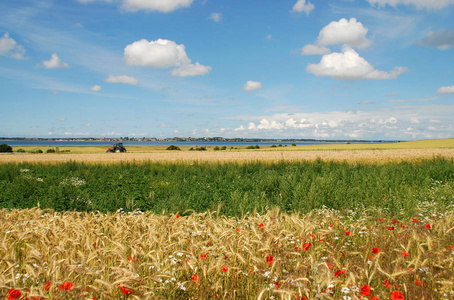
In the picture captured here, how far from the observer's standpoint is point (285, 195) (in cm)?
995

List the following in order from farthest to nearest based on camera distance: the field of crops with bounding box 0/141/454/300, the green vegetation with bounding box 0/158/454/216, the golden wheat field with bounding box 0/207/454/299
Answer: the green vegetation with bounding box 0/158/454/216 < the field of crops with bounding box 0/141/454/300 < the golden wheat field with bounding box 0/207/454/299

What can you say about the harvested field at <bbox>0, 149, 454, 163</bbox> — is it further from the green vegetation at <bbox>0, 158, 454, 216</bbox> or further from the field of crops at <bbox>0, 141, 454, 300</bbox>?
the green vegetation at <bbox>0, 158, 454, 216</bbox>

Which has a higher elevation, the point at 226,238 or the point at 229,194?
the point at 226,238

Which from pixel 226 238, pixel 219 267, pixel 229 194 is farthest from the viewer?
pixel 229 194

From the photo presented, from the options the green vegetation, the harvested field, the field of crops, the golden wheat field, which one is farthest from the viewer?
the harvested field

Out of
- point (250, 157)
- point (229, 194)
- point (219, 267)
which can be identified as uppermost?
Result: point (219, 267)

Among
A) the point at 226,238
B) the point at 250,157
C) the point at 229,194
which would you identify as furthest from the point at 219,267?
the point at 250,157

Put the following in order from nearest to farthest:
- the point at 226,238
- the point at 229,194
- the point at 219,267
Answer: the point at 219,267 < the point at 226,238 < the point at 229,194

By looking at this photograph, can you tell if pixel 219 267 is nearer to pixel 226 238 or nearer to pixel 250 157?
pixel 226 238

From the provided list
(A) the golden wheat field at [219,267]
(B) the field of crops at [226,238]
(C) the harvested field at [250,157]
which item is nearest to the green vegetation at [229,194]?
(B) the field of crops at [226,238]

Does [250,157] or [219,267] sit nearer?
[219,267]

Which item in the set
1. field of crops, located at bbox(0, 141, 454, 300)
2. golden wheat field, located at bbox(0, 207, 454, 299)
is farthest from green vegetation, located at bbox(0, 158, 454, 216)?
golden wheat field, located at bbox(0, 207, 454, 299)

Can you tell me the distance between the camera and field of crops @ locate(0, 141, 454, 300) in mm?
2592

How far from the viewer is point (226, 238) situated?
11.7ft
